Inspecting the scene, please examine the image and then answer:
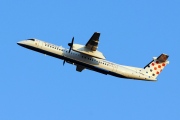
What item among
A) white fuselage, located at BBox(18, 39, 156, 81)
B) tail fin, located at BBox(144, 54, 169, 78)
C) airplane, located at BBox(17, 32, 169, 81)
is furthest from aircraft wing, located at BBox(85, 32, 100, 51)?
tail fin, located at BBox(144, 54, 169, 78)

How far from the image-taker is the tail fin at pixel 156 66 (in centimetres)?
6906

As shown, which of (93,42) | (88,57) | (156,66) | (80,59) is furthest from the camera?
(156,66)

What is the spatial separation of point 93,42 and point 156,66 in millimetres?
11812

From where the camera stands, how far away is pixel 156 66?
69750 mm

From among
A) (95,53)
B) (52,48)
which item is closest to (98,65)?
(95,53)

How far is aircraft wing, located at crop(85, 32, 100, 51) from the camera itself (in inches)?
2433

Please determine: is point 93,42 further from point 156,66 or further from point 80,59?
point 156,66

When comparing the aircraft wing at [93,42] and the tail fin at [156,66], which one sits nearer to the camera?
the aircraft wing at [93,42]

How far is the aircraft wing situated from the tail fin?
9665 millimetres

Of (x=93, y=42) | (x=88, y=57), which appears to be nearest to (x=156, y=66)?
(x=88, y=57)

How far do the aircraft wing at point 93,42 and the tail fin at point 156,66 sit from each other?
31.7 feet

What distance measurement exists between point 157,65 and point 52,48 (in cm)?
1570

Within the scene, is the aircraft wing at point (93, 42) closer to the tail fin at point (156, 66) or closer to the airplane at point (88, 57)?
the airplane at point (88, 57)

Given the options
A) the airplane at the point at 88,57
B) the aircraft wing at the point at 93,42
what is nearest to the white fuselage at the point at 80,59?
the airplane at the point at 88,57
